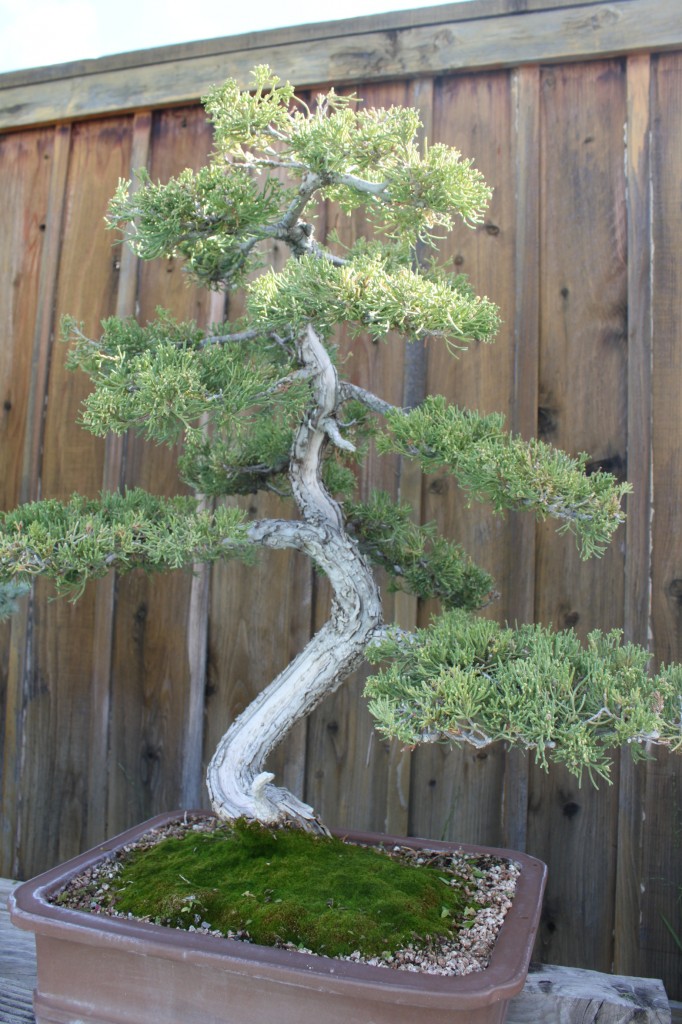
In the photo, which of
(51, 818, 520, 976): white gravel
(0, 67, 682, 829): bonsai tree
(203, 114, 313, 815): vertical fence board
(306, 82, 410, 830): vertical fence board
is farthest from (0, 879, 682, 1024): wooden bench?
(203, 114, 313, 815): vertical fence board

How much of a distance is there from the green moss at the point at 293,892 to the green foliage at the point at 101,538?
1.21 feet

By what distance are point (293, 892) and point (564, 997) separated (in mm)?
389

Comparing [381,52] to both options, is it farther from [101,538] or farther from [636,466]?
[101,538]

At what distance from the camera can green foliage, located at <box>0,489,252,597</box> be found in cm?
102

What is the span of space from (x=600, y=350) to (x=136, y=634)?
111 cm

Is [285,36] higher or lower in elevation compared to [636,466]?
higher

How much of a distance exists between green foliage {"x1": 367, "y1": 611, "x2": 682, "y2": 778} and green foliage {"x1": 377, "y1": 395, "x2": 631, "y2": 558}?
0.15 meters

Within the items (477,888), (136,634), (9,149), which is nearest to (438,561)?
(477,888)

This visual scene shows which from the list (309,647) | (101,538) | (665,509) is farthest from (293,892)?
(665,509)

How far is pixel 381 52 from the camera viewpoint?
1.65m

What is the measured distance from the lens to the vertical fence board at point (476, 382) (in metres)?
1.54

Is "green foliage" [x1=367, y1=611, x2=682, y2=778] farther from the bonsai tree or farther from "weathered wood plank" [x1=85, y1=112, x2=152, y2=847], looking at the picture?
"weathered wood plank" [x1=85, y1=112, x2=152, y2=847]

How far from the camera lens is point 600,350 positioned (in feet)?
5.07

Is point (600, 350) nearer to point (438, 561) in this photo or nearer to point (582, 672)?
point (438, 561)
